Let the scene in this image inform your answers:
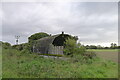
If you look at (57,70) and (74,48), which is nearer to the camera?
(57,70)

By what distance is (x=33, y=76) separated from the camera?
452cm

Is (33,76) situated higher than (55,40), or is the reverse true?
(55,40)

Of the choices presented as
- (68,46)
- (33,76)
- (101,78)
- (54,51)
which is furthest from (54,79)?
(54,51)

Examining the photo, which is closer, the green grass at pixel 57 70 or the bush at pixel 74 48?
the green grass at pixel 57 70

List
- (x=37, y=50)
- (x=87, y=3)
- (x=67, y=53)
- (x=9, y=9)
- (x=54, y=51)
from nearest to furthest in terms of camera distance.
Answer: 1. (x=87, y=3)
2. (x=9, y=9)
3. (x=67, y=53)
4. (x=54, y=51)
5. (x=37, y=50)

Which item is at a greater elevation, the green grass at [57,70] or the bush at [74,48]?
the bush at [74,48]

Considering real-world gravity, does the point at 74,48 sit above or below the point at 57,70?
above

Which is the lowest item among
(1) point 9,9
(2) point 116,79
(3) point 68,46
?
(2) point 116,79

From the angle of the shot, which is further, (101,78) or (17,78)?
(101,78)

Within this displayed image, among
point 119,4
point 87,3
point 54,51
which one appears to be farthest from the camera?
point 54,51

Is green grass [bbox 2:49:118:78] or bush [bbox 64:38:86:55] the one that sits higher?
bush [bbox 64:38:86:55]

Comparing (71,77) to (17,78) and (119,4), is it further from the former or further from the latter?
(119,4)

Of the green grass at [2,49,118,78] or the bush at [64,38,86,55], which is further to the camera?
the bush at [64,38,86,55]

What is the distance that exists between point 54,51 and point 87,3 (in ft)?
25.6
